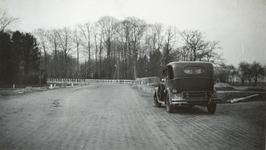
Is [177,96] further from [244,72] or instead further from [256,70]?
[244,72]

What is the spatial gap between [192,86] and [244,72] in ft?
9.05

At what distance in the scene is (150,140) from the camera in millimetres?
5156

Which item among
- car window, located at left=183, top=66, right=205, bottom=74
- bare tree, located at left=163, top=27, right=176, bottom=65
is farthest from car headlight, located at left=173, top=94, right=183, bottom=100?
bare tree, located at left=163, top=27, right=176, bottom=65

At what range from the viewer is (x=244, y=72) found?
9.80 m

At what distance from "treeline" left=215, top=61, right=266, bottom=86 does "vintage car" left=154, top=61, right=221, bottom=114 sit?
1.45 m

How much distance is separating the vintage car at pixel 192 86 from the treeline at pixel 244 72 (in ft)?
4.77

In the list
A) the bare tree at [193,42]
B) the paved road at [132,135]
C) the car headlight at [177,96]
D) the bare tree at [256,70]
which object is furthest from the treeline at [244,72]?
the car headlight at [177,96]

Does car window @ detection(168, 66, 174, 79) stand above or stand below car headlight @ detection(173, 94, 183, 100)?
above

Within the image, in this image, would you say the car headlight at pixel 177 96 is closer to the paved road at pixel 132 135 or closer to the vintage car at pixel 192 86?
the vintage car at pixel 192 86

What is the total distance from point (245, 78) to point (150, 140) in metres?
7.83

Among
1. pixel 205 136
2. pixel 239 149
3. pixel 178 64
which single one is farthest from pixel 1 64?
pixel 239 149

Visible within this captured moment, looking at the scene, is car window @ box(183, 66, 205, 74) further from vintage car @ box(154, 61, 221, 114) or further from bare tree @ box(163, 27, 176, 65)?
bare tree @ box(163, 27, 176, 65)

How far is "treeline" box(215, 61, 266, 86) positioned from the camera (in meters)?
8.23

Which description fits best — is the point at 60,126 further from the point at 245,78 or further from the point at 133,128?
the point at 245,78
